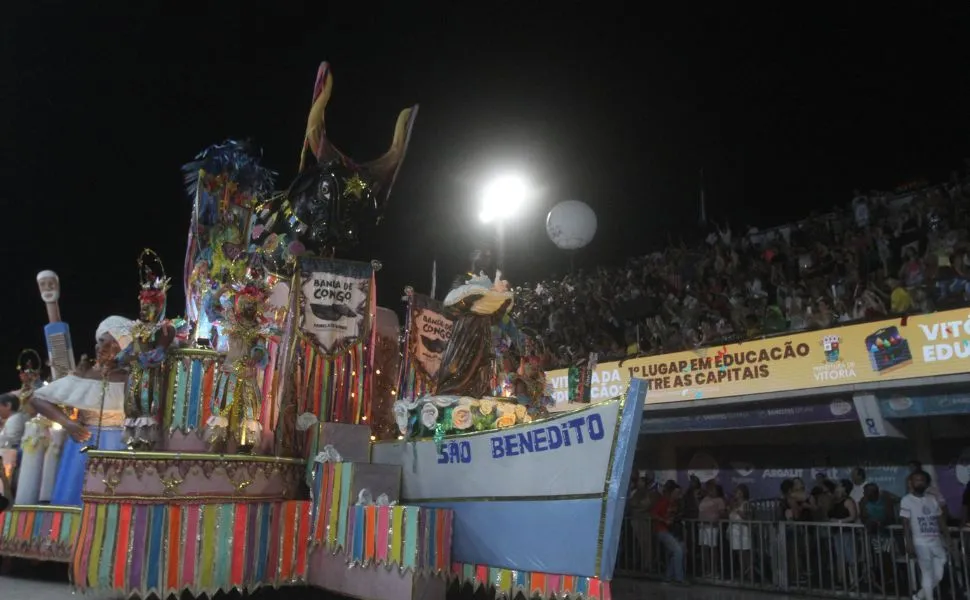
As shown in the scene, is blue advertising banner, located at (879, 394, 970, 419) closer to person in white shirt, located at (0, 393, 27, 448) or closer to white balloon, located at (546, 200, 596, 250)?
white balloon, located at (546, 200, 596, 250)

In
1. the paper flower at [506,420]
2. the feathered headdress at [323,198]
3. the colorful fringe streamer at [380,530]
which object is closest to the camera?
the colorful fringe streamer at [380,530]

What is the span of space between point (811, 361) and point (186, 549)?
1012 centimetres

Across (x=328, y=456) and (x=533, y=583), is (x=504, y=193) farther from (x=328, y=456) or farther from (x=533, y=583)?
(x=533, y=583)

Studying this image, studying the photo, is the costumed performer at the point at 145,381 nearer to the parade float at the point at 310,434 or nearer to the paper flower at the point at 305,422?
the parade float at the point at 310,434

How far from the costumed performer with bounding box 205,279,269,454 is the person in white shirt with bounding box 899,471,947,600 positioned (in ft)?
27.9

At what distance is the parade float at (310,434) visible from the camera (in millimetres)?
7383

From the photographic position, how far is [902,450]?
1390cm

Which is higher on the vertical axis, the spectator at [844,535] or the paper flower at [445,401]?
the paper flower at [445,401]

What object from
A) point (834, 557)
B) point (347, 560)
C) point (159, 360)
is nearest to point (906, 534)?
point (834, 557)

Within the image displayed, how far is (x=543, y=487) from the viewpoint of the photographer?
285 inches

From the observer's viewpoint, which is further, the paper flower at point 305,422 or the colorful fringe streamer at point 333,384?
the colorful fringe streamer at point 333,384

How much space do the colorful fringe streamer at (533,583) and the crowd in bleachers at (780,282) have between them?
809 cm

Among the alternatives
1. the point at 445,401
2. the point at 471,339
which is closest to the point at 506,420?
the point at 445,401

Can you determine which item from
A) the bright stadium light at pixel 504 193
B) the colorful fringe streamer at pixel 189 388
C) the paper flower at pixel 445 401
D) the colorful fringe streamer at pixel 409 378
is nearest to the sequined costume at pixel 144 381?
the colorful fringe streamer at pixel 189 388
